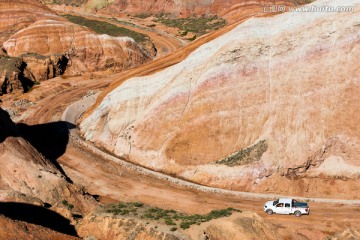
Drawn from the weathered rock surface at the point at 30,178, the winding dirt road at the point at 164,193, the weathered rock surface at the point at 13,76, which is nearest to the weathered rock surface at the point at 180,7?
the weathered rock surface at the point at 13,76

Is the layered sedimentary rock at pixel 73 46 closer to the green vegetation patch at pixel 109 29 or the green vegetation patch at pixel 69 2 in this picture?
the green vegetation patch at pixel 109 29

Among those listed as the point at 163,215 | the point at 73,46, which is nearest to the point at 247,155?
the point at 163,215

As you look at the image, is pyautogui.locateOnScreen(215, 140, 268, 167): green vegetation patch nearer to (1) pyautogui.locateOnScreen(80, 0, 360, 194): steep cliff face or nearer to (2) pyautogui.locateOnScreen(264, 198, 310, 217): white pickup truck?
(1) pyautogui.locateOnScreen(80, 0, 360, 194): steep cliff face

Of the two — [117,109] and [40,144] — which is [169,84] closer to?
[117,109]

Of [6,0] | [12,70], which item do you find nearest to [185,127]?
[12,70]

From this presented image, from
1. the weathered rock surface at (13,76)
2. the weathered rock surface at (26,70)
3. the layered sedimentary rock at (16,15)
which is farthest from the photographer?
the layered sedimentary rock at (16,15)

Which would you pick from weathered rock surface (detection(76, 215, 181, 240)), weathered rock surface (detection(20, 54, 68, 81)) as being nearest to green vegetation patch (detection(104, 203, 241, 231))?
weathered rock surface (detection(76, 215, 181, 240))
